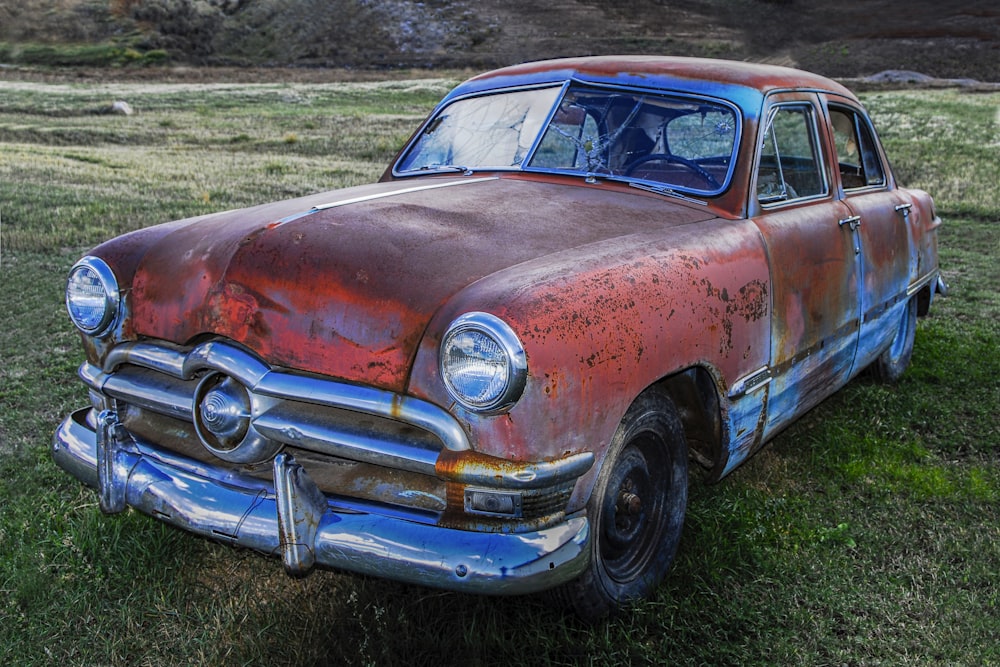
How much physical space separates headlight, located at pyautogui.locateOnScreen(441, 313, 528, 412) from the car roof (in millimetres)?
1749

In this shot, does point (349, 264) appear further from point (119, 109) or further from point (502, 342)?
point (119, 109)

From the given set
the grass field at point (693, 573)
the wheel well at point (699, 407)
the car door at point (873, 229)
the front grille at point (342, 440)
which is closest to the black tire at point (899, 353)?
the grass field at point (693, 573)

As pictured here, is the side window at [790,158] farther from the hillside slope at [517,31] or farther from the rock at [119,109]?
the hillside slope at [517,31]

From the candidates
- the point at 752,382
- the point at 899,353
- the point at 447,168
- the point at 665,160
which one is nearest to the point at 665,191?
→ the point at 665,160

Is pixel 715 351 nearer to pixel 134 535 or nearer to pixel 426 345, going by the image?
pixel 426 345

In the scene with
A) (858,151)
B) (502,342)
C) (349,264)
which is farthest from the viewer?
(858,151)

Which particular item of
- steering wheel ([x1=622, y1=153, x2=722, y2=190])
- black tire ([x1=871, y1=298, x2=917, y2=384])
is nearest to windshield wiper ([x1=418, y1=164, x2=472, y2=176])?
steering wheel ([x1=622, y1=153, x2=722, y2=190])

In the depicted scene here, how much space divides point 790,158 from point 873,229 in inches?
22.7

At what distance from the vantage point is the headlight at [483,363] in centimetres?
214

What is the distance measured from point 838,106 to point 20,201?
8.99 meters

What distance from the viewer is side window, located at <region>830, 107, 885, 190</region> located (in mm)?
4410

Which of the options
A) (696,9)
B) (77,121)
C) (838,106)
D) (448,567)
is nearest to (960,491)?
(838,106)

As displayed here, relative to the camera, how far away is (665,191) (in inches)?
130

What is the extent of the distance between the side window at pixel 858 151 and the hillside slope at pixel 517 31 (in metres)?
30.3
